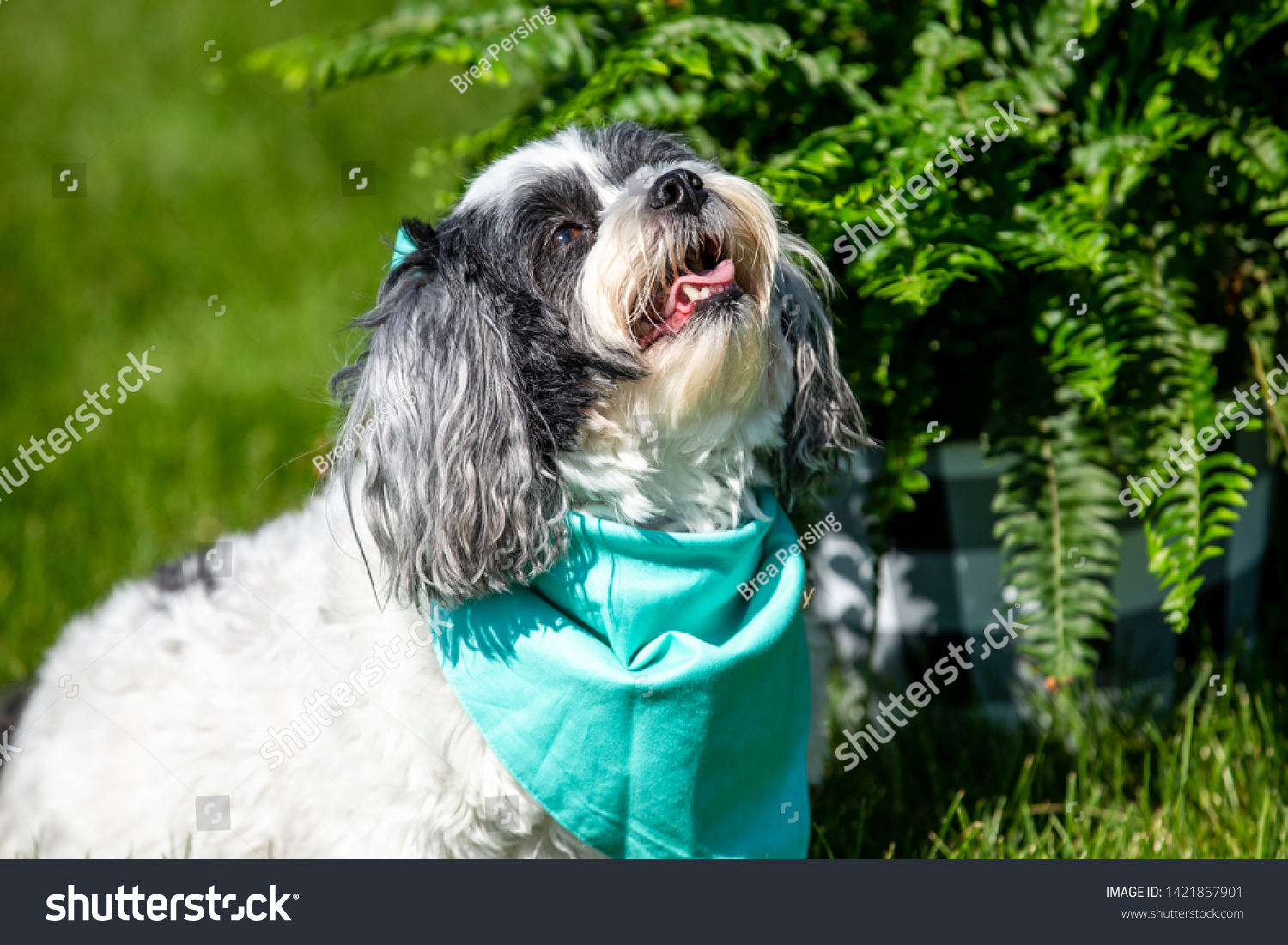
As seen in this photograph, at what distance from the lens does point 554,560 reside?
2432 millimetres

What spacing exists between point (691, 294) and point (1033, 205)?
A: 1002 mm

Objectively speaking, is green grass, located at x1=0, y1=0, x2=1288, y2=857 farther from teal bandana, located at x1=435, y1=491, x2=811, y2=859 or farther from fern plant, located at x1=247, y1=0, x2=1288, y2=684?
teal bandana, located at x1=435, y1=491, x2=811, y2=859

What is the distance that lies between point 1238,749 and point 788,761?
1.38 metres

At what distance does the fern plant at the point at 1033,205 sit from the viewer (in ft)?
9.20

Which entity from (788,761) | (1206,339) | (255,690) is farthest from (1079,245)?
(255,690)

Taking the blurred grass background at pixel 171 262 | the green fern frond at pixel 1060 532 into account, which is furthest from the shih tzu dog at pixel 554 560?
the green fern frond at pixel 1060 532

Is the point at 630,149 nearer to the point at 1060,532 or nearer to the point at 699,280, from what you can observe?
the point at 699,280

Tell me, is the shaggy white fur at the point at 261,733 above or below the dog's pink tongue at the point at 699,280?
below

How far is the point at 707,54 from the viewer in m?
3.00

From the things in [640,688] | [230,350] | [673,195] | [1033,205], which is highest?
[230,350]

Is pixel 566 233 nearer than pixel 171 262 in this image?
Yes

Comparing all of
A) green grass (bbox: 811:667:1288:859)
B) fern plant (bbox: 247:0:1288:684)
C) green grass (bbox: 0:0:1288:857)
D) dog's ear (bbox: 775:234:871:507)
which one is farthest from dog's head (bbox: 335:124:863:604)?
green grass (bbox: 811:667:1288:859)

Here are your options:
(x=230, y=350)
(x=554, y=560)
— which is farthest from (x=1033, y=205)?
(x=230, y=350)

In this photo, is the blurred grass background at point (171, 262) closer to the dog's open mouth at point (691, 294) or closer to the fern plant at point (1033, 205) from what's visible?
the dog's open mouth at point (691, 294)
